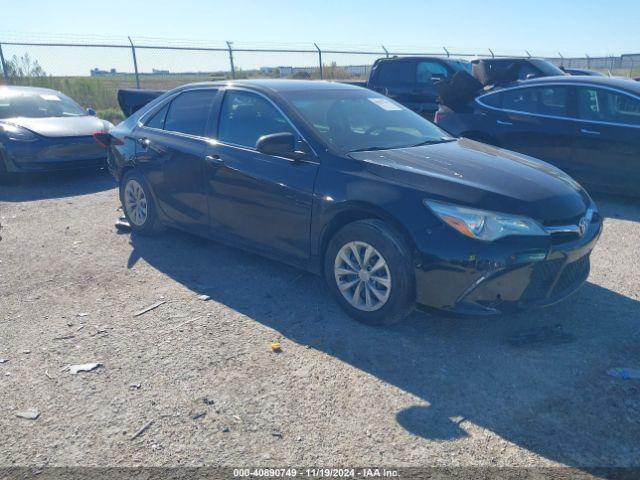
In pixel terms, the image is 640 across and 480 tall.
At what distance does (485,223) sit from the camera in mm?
3471

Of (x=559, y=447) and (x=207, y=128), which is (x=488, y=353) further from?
(x=207, y=128)

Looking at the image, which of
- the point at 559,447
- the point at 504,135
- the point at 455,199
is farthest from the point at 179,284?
the point at 504,135

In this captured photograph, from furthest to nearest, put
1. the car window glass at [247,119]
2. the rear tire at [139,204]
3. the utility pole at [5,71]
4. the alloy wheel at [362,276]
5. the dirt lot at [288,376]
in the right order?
1. the utility pole at [5,71]
2. the rear tire at [139,204]
3. the car window glass at [247,119]
4. the alloy wheel at [362,276]
5. the dirt lot at [288,376]

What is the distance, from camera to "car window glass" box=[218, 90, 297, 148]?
454cm

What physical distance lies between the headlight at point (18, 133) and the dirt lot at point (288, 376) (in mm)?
3990

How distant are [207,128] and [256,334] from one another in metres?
2.12

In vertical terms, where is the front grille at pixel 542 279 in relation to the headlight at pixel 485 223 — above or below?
below

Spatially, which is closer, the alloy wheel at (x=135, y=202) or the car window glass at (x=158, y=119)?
the car window glass at (x=158, y=119)

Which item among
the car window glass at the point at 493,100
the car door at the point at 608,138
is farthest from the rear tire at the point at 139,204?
the car door at the point at 608,138

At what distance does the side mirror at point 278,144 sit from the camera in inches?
162

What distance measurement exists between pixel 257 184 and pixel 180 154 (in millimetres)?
1129

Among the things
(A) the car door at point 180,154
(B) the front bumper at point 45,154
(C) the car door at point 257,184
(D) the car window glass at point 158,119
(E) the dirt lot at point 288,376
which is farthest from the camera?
(B) the front bumper at point 45,154

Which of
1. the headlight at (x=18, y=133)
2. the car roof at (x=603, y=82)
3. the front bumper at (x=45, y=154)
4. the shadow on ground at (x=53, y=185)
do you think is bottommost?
the shadow on ground at (x=53, y=185)

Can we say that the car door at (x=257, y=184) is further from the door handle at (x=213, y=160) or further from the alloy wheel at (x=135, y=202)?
the alloy wheel at (x=135, y=202)
